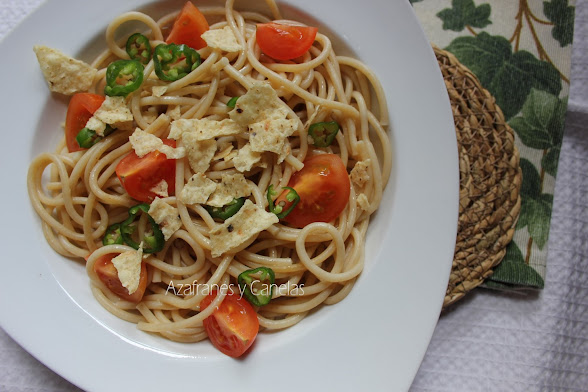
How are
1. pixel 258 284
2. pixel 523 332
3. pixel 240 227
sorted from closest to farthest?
pixel 240 227, pixel 258 284, pixel 523 332

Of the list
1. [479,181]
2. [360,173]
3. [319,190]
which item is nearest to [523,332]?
[479,181]

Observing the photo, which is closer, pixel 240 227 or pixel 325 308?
pixel 240 227

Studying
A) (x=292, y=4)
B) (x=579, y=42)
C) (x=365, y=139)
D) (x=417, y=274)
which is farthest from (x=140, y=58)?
(x=579, y=42)

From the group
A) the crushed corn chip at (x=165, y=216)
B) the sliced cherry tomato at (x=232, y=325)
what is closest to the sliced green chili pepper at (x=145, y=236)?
the crushed corn chip at (x=165, y=216)

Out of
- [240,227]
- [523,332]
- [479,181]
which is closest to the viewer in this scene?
[240,227]

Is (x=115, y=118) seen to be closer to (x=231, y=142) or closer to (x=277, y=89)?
(x=231, y=142)

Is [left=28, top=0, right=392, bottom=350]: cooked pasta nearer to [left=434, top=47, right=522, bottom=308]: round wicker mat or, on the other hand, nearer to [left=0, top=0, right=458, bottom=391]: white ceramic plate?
[left=0, top=0, right=458, bottom=391]: white ceramic plate

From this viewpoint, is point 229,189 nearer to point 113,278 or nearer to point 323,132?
point 323,132
